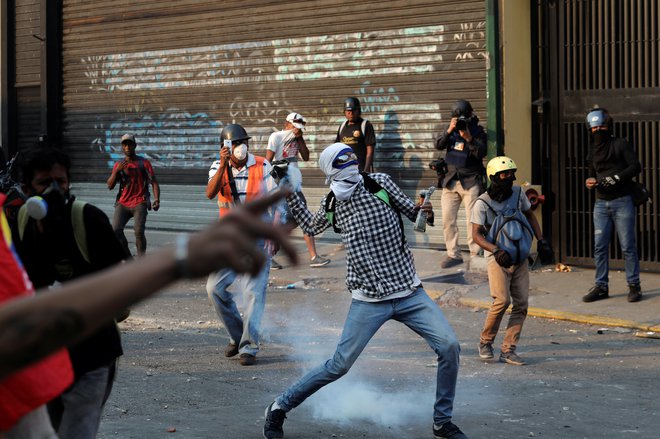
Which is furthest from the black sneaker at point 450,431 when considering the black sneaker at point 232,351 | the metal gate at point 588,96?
the metal gate at point 588,96

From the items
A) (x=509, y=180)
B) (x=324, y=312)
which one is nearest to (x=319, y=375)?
(x=509, y=180)

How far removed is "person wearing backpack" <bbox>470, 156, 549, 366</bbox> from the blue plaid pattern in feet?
5.75

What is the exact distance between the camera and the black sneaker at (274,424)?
620 centimetres

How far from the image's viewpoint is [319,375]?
20.3 ft

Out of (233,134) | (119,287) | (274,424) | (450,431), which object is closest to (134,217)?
(233,134)

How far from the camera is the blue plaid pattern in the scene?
20.3 ft

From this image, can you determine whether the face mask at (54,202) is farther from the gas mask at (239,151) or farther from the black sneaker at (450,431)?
the gas mask at (239,151)

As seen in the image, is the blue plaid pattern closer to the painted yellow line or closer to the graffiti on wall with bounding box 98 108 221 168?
the painted yellow line

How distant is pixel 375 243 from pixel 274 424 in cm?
122

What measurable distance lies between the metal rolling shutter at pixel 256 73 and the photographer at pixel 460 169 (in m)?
0.71

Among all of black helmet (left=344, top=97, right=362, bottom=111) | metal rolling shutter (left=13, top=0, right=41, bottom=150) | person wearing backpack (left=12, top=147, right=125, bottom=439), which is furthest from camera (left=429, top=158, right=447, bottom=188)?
metal rolling shutter (left=13, top=0, right=41, bottom=150)

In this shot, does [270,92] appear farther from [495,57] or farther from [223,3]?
[495,57]

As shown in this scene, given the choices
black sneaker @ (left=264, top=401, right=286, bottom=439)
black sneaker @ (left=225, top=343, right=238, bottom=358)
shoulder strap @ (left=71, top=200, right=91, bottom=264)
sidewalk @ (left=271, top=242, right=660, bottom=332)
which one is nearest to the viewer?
shoulder strap @ (left=71, top=200, right=91, bottom=264)

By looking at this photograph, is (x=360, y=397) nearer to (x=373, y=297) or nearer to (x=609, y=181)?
(x=373, y=297)
